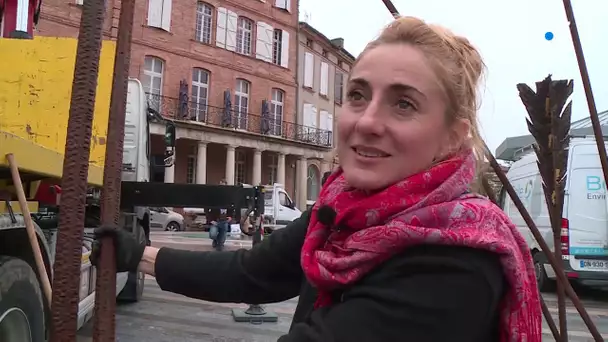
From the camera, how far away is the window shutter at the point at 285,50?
98.1 feet

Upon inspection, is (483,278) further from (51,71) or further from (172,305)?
(172,305)

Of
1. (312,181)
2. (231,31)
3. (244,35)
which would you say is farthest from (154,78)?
(312,181)

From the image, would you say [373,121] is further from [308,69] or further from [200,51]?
[308,69]

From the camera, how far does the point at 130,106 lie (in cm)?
653

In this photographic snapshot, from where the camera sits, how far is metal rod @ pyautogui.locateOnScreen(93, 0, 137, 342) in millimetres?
898

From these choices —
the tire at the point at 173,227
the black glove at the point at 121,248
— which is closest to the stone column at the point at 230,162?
the tire at the point at 173,227

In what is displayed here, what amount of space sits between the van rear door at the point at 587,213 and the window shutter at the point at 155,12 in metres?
20.5

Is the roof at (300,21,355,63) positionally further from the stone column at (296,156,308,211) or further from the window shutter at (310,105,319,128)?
the stone column at (296,156,308,211)

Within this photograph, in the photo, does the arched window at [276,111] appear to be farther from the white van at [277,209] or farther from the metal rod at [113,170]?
the metal rod at [113,170]

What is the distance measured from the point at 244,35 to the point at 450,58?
93.3 ft

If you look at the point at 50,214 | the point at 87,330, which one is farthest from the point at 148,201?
the point at 87,330

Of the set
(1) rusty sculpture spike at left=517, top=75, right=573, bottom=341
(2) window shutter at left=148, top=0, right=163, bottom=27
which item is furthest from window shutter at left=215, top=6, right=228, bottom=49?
(1) rusty sculpture spike at left=517, top=75, right=573, bottom=341

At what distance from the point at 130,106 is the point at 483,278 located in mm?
6163

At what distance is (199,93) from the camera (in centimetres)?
2638
